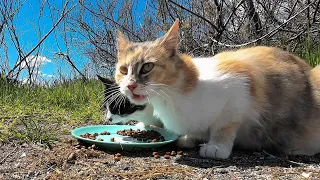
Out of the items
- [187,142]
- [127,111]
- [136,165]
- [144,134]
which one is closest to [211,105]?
[187,142]

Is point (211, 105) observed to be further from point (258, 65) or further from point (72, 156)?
point (72, 156)

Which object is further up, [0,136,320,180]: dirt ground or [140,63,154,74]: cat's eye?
[140,63,154,74]: cat's eye

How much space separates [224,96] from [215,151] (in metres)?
0.34

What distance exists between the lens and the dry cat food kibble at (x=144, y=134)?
2.46m

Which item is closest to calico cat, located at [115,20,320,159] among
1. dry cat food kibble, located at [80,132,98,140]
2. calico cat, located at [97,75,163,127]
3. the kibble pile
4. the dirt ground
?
the dirt ground

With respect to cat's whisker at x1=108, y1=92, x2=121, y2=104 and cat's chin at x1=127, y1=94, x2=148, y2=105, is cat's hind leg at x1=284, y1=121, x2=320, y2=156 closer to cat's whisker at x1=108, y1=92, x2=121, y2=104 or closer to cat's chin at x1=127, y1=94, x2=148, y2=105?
cat's chin at x1=127, y1=94, x2=148, y2=105

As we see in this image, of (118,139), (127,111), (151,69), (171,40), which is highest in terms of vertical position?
(171,40)

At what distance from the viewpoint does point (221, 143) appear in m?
2.09

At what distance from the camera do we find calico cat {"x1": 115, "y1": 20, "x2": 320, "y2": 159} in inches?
81.2

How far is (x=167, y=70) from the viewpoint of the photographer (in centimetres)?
206

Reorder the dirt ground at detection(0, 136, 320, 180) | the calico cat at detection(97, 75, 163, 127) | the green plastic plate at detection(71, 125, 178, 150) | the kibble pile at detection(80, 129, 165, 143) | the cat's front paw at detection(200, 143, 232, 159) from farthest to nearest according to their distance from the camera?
the calico cat at detection(97, 75, 163, 127) < the kibble pile at detection(80, 129, 165, 143) < the green plastic plate at detection(71, 125, 178, 150) < the cat's front paw at detection(200, 143, 232, 159) < the dirt ground at detection(0, 136, 320, 180)

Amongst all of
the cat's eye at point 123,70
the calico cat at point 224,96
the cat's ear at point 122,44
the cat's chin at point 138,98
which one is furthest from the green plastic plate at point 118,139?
the cat's ear at point 122,44

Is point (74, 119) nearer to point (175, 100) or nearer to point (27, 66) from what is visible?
point (175, 100)

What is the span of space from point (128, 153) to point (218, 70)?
0.78 metres
